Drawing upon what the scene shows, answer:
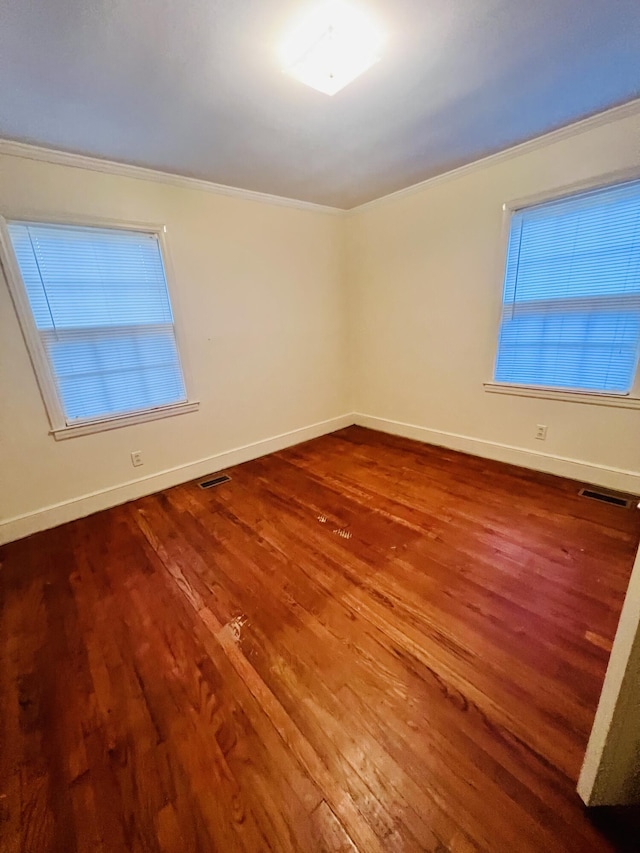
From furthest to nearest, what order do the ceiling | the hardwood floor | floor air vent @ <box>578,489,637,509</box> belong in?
floor air vent @ <box>578,489,637,509</box>, the ceiling, the hardwood floor

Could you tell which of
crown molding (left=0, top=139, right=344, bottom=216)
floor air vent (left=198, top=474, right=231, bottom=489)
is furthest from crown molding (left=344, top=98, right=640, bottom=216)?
floor air vent (left=198, top=474, right=231, bottom=489)

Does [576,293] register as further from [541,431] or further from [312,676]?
[312,676]

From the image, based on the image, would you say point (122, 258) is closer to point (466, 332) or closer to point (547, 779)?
point (466, 332)

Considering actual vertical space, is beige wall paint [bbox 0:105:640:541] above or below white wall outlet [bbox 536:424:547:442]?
above

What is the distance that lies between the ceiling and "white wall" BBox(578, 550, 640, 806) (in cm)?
204

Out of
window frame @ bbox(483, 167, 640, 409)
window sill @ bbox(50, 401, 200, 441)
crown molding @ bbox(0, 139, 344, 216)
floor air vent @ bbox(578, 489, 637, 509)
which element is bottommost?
floor air vent @ bbox(578, 489, 637, 509)

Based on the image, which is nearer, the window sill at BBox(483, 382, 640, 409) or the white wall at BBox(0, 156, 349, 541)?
the white wall at BBox(0, 156, 349, 541)

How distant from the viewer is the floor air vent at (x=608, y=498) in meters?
2.36

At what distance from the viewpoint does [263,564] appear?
2012 millimetres

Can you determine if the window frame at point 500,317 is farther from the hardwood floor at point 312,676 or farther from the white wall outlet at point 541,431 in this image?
the hardwood floor at point 312,676

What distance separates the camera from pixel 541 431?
9.25 feet

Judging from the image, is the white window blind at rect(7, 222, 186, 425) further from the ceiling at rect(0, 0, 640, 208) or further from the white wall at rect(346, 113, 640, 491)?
the white wall at rect(346, 113, 640, 491)

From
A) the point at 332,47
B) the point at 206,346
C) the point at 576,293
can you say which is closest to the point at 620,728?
the point at 332,47

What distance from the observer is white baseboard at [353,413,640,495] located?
8.18 feet
